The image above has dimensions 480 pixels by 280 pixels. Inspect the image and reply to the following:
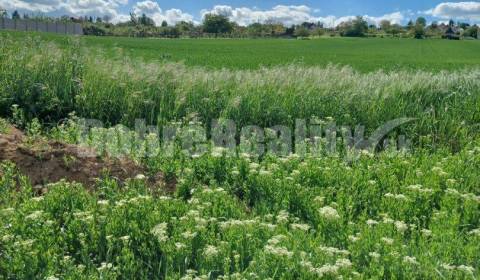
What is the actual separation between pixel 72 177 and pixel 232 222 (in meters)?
2.46

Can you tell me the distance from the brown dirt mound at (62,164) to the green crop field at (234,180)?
0.03 meters

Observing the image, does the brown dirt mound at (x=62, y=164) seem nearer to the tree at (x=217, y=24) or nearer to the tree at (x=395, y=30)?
the tree at (x=395, y=30)

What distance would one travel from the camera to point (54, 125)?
941cm

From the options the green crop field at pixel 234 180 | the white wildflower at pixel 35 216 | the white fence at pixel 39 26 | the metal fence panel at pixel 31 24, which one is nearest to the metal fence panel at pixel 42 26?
the white fence at pixel 39 26

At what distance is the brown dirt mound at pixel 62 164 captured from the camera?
623cm

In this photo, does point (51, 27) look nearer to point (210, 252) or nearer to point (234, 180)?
point (234, 180)

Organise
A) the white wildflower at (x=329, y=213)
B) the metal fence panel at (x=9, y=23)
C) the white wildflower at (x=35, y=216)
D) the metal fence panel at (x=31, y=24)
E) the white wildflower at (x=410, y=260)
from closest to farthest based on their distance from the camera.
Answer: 1. the white wildflower at (x=410, y=260)
2. the white wildflower at (x=35, y=216)
3. the white wildflower at (x=329, y=213)
4. the metal fence panel at (x=9, y=23)
5. the metal fence panel at (x=31, y=24)

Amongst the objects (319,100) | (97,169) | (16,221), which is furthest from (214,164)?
(319,100)

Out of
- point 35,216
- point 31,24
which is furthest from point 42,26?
point 35,216

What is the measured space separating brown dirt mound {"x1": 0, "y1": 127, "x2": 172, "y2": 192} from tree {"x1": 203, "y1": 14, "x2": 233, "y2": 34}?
14487cm

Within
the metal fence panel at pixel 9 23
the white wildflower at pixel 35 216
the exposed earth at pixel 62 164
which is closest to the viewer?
the white wildflower at pixel 35 216

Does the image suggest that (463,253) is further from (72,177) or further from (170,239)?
(72,177)

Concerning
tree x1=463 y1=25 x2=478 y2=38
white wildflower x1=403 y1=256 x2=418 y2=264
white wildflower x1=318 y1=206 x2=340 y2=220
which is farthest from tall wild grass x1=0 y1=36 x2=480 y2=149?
tree x1=463 y1=25 x2=478 y2=38

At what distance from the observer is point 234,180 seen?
6.63 meters
